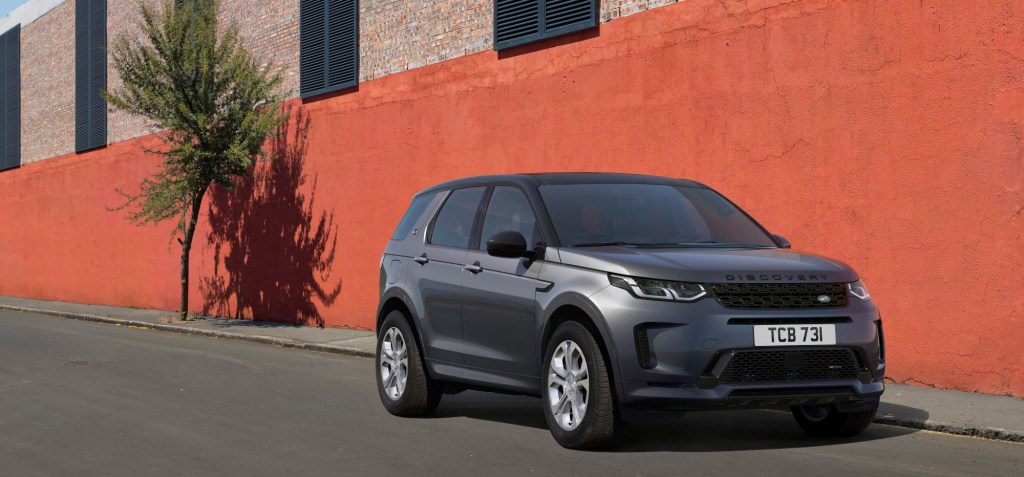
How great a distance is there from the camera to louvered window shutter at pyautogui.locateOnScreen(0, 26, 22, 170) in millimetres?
36844

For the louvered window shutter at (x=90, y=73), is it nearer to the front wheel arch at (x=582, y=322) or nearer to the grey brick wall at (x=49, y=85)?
the grey brick wall at (x=49, y=85)

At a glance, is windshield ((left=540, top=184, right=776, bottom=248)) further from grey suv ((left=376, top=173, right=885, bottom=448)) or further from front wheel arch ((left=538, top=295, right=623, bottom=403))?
front wheel arch ((left=538, top=295, right=623, bottom=403))

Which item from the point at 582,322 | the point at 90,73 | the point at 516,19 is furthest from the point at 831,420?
the point at 90,73

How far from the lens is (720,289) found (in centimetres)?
698

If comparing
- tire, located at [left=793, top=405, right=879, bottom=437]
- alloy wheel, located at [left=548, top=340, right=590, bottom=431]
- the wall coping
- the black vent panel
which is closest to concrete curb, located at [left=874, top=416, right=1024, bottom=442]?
tire, located at [left=793, top=405, right=879, bottom=437]

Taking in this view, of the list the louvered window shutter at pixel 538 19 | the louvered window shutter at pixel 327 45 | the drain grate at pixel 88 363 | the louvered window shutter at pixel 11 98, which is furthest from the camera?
the louvered window shutter at pixel 11 98

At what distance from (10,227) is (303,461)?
3259cm

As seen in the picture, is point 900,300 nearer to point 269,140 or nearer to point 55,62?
point 269,140

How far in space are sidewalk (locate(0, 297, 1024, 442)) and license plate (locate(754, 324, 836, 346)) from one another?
2008mm

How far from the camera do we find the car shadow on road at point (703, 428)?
7766 millimetres

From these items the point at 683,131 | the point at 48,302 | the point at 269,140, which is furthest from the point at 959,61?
the point at 48,302

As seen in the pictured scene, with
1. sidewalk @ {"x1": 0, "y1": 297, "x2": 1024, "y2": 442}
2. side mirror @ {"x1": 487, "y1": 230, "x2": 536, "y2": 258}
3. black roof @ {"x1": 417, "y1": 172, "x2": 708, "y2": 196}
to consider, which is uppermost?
black roof @ {"x1": 417, "y1": 172, "x2": 708, "y2": 196}

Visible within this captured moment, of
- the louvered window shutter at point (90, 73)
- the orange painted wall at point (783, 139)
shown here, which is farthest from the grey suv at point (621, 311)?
the louvered window shutter at point (90, 73)

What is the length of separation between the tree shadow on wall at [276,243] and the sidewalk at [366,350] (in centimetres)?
53
